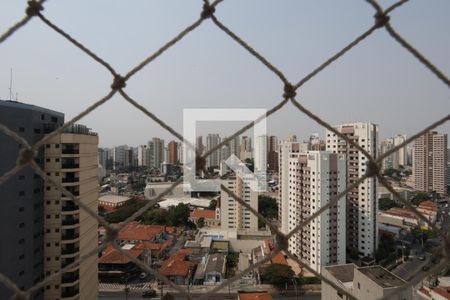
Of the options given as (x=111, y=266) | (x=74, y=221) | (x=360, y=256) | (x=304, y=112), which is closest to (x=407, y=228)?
(x=360, y=256)

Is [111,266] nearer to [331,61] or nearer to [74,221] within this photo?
[74,221]

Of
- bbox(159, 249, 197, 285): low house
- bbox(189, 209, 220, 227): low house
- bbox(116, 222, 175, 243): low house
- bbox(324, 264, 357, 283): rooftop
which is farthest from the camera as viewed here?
bbox(189, 209, 220, 227): low house

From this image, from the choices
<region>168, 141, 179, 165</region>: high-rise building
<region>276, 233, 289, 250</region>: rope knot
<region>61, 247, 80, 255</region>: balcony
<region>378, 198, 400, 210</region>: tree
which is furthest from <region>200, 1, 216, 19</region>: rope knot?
<region>168, 141, 179, 165</region>: high-rise building

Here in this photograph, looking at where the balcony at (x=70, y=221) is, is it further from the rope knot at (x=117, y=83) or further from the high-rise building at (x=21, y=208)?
the rope knot at (x=117, y=83)

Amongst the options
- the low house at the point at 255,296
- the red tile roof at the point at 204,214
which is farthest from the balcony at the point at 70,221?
the red tile roof at the point at 204,214

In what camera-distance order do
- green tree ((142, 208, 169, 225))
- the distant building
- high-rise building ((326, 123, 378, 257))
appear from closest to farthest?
the distant building < high-rise building ((326, 123, 378, 257)) < green tree ((142, 208, 169, 225))

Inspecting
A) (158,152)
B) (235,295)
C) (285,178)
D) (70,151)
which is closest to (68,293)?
(70,151)

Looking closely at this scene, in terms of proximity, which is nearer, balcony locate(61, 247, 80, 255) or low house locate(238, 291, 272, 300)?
balcony locate(61, 247, 80, 255)

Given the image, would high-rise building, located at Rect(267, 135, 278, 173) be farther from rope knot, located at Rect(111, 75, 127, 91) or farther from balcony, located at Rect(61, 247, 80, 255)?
rope knot, located at Rect(111, 75, 127, 91)
